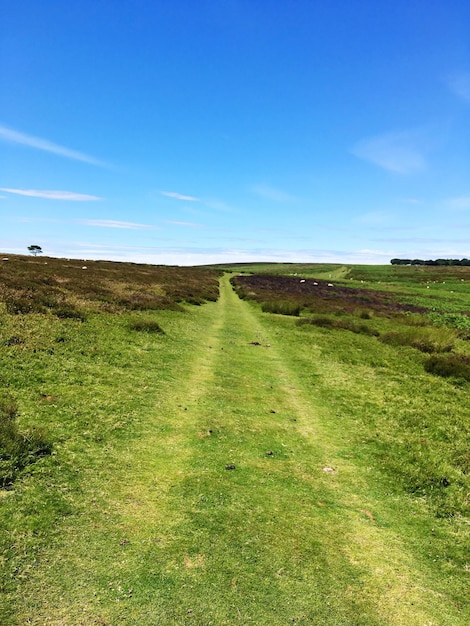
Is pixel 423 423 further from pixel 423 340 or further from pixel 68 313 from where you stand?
pixel 68 313

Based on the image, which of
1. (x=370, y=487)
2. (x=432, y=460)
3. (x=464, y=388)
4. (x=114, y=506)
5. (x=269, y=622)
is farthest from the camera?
(x=464, y=388)

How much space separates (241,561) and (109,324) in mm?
16208

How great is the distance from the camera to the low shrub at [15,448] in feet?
22.7

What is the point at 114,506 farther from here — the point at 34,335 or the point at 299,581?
the point at 34,335

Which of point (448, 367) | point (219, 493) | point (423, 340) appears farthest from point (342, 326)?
point (219, 493)

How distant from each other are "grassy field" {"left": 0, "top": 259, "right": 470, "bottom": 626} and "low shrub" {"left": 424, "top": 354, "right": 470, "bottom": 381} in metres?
3.04

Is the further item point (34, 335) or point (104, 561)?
point (34, 335)

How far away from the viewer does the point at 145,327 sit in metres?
20.5

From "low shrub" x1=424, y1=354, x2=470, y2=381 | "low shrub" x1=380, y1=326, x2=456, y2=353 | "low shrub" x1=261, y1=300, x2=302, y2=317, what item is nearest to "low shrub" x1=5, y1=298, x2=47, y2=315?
"low shrub" x1=424, y1=354, x2=470, y2=381

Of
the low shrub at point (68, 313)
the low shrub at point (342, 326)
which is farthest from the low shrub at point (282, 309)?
the low shrub at point (68, 313)

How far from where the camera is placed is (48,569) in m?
5.05

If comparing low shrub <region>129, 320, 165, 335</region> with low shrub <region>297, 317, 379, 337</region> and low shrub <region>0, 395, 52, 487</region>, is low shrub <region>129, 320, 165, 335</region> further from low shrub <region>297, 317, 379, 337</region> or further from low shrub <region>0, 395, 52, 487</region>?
low shrub <region>297, 317, 379, 337</region>

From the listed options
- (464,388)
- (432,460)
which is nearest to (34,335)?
(432,460)

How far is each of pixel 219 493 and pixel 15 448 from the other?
4.51 m
